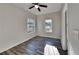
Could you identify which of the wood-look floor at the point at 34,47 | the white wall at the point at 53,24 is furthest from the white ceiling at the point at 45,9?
the wood-look floor at the point at 34,47

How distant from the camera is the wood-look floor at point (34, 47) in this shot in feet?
2.82

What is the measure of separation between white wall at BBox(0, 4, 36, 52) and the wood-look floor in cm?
5

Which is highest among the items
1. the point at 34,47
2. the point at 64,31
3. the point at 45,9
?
the point at 45,9

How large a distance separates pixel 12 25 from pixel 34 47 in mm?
338

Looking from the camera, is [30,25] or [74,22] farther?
[30,25]

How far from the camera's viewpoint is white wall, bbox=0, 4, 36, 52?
0.83 metres

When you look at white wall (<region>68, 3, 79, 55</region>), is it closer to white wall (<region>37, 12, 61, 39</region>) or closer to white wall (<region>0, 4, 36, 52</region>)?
white wall (<region>37, 12, 61, 39</region>)

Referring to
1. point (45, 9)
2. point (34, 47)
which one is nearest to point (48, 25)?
point (45, 9)

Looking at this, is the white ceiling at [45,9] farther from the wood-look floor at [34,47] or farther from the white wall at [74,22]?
the wood-look floor at [34,47]

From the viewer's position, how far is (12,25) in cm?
86

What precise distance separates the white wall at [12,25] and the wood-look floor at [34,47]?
50 millimetres

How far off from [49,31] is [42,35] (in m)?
0.09

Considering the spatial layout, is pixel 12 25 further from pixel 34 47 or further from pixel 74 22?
pixel 74 22

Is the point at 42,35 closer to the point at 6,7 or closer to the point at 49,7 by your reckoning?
the point at 49,7
